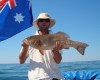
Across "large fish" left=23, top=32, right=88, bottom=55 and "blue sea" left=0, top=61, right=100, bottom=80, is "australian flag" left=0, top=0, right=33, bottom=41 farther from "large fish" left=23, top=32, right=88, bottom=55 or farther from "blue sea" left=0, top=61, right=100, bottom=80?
"blue sea" left=0, top=61, right=100, bottom=80

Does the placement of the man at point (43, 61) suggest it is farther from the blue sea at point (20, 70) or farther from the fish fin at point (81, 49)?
the blue sea at point (20, 70)

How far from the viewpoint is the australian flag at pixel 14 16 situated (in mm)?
9336

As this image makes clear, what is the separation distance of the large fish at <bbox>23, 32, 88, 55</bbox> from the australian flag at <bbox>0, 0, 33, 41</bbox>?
3.26m

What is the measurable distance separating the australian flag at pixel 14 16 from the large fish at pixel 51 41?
10.7ft

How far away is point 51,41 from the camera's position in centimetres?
611

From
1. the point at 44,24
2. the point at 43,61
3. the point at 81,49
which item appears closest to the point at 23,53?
the point at 43,61

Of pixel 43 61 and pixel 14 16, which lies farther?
pixel 14 16

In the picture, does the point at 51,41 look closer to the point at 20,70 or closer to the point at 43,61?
the point at 43,61

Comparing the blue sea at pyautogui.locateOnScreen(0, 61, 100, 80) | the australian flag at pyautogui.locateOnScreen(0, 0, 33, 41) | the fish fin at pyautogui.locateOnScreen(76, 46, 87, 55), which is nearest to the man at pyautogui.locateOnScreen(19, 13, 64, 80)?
the fish fin at pyautogui.locateOnScreen(76, 46, 87, 55)

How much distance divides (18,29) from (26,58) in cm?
336

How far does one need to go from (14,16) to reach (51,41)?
3.85 meters

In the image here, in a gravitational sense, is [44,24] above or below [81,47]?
above

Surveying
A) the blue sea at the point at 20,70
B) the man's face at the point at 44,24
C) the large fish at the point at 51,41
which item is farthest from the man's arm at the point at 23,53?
the blue sea at the point at 20,70

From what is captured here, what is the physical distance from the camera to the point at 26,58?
6121 mm
